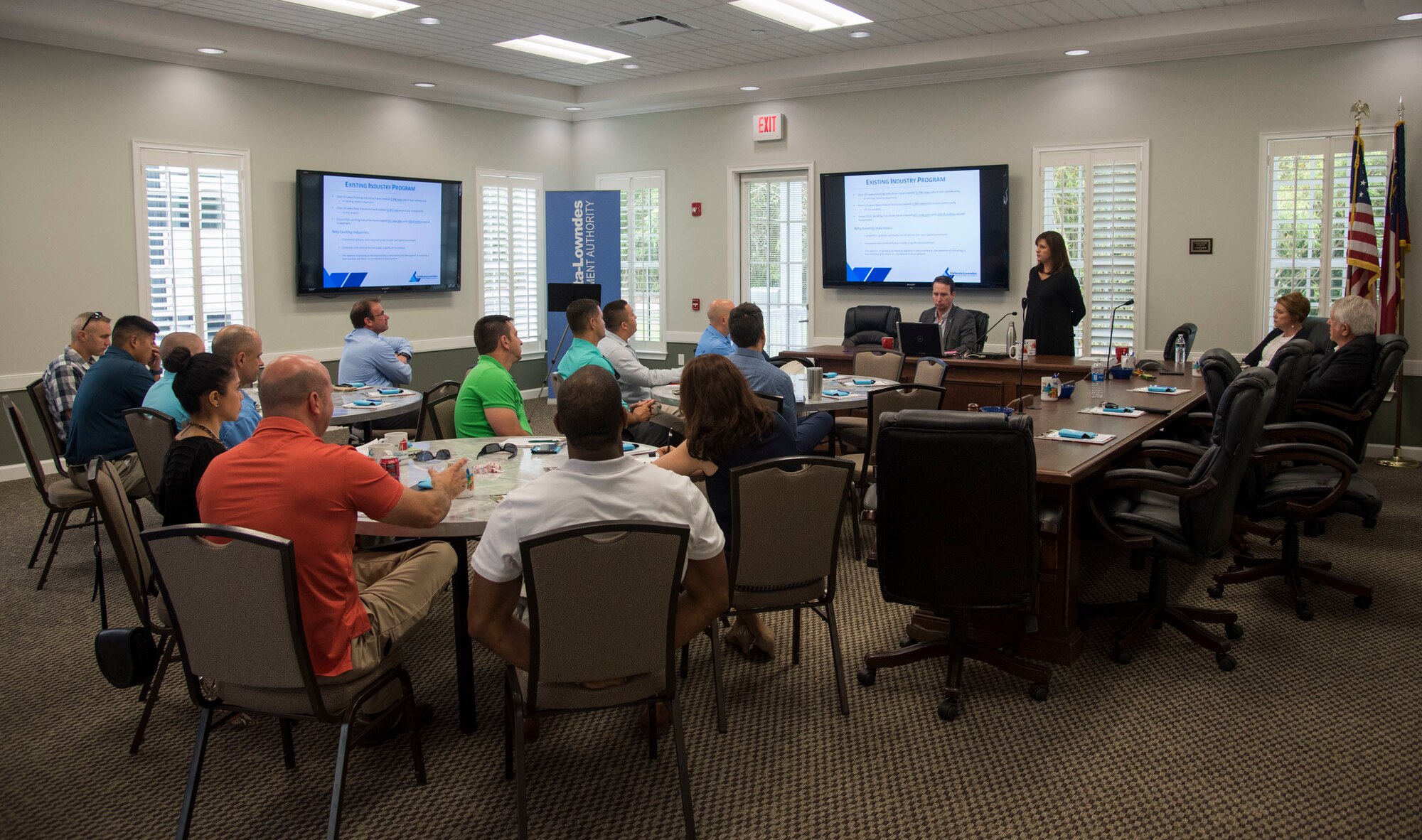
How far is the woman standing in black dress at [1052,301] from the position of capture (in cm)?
757

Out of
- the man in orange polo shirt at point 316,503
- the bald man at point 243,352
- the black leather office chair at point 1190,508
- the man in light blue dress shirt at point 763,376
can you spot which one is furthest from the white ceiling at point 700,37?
the man in orange polo shirt at point 316,503

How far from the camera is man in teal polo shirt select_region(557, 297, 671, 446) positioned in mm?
5547

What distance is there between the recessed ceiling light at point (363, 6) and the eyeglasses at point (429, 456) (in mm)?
4311

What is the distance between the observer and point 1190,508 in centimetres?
374

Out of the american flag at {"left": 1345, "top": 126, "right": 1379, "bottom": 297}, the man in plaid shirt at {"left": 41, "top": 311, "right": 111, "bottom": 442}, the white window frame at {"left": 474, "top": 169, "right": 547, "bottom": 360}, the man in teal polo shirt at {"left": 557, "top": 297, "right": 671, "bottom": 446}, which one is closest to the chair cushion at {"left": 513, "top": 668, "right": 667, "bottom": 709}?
the man in teal polo shirt at {"left": 557, "top": 297, "right": 671, "bottom": 446}

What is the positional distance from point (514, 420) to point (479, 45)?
4.94 metres

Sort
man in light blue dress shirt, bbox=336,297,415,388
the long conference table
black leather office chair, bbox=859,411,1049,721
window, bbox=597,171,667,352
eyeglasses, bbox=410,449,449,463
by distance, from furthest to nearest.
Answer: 1. window, bbox=597,171,667,352
2. man in light blue dress shirt, bbox=336,297,415,388
3. eyeglasses, bbox=410,449,449,463
4. black leather office chair, bbox=859,411,1049,721
5. the long conference table

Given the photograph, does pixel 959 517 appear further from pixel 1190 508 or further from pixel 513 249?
pixel 513 249

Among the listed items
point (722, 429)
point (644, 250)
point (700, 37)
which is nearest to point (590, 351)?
point (722, 429)

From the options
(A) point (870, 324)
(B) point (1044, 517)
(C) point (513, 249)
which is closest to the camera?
(B) point (1044, 517)

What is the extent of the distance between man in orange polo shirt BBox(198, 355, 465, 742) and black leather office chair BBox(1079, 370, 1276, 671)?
2.55 metres

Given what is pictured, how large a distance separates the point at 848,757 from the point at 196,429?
7.70 feet

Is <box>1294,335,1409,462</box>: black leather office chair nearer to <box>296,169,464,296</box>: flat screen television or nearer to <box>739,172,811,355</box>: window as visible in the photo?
<box>739,172,811,355</box>: window

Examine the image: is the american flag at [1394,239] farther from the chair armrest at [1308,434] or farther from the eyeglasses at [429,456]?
the eyeglasses at [429,456]
